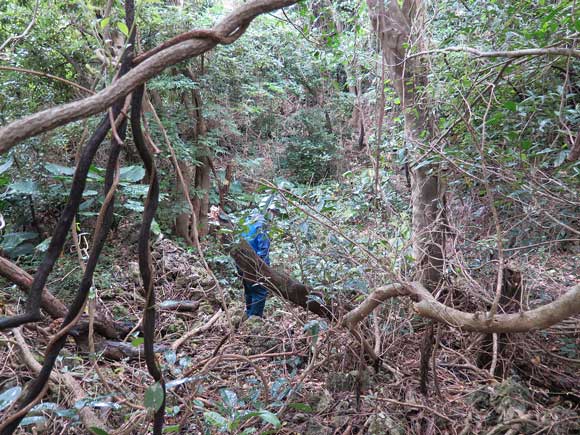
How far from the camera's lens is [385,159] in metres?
4.48

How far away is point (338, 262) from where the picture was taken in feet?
10.8

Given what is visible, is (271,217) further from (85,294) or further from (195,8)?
(195,8)

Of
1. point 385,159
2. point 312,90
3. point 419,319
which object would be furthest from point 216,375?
point 312,90

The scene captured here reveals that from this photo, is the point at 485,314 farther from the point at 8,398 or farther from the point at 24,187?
the point at 24,187

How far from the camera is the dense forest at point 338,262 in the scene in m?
1.28

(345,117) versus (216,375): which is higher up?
(345,117)

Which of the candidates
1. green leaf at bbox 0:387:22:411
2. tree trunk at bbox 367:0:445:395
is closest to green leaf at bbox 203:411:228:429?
green leaf at bbox 0:387:22:411

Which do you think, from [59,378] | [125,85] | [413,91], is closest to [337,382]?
[59,378]

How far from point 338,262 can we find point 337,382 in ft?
2.82

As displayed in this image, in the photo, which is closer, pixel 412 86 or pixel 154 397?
pixel 154 397

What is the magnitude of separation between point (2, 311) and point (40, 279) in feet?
9.08

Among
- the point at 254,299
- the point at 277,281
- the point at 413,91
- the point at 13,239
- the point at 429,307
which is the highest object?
the point at 413,91

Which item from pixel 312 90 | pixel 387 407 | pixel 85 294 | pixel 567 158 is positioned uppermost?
pixel 312 90

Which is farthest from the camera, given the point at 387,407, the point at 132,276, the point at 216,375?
the point at 132,276
